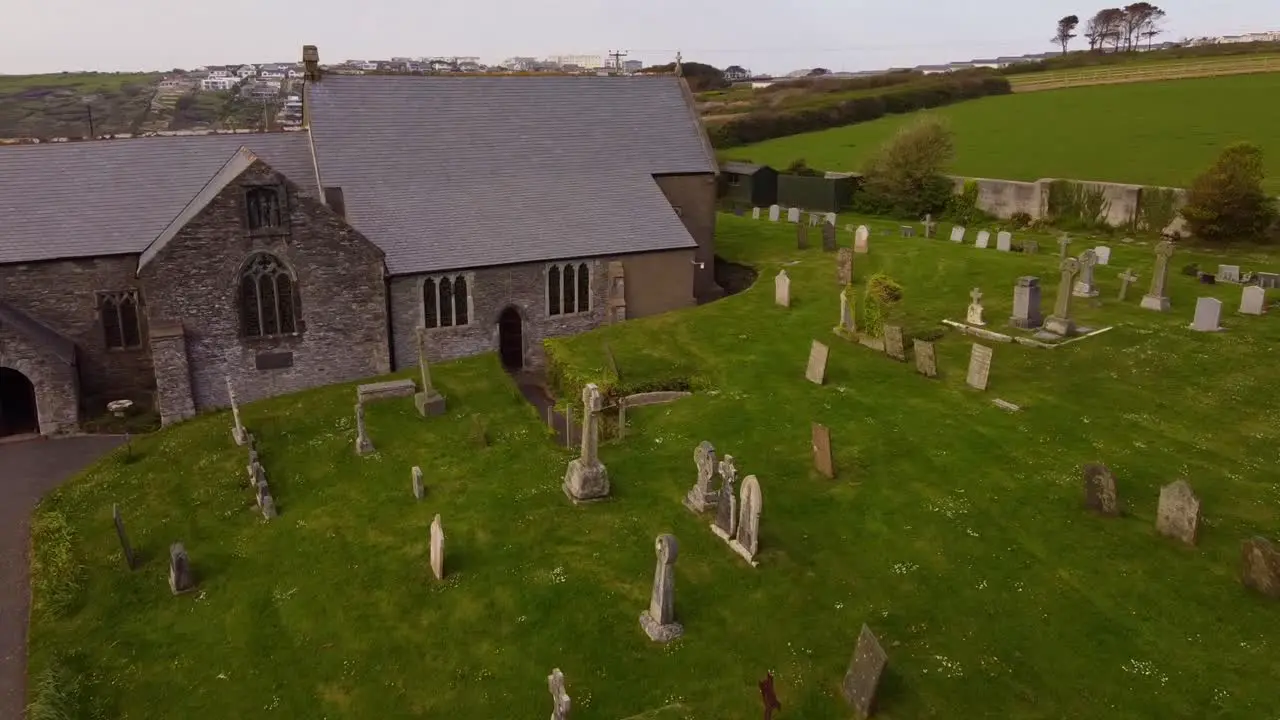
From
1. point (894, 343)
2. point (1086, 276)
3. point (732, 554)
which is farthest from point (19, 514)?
point (1086, 276)

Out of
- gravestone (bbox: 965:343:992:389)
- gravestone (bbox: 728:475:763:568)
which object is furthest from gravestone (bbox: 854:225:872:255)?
gravestone (bbox: 728:475:763:568)

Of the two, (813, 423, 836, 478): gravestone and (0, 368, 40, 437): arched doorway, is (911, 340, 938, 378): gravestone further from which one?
(0, 368, 40, 437): arched doorway

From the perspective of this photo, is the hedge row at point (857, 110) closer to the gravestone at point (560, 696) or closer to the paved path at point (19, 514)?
the paved path at point (19, 514)

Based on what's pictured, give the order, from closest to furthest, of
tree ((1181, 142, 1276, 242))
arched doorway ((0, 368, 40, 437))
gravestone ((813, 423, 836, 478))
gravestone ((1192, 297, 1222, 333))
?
gravestone ((813, 423, 836, 478)) → arched doorway ((0, 368, 40, 437)) → gravestone ((1192, 297, 1222, 333)) → tree ((1181, 142, 1276, 242))

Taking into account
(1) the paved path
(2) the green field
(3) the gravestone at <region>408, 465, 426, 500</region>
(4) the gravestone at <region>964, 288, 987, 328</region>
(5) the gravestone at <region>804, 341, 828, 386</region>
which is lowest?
(1) the paved path

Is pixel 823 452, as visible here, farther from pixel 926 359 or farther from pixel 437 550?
pixel 437 550

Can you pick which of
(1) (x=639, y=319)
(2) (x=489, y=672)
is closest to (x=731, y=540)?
(2) (x=489, y=672)
